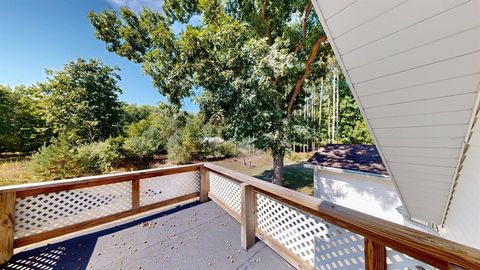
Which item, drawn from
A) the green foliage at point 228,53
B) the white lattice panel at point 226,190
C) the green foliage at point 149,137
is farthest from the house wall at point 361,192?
the green foliage at point 149,137

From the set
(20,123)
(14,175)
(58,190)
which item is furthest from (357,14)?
(20,123)

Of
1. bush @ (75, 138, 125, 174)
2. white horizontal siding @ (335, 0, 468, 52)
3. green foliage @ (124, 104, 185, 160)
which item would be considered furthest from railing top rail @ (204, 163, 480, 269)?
bush @ (75, 138, 125, 174)

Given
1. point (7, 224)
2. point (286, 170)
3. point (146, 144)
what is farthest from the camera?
point (286, 170)

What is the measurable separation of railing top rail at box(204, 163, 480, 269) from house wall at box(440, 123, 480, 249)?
105cm

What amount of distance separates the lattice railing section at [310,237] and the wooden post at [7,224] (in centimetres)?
296

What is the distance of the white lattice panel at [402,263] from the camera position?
1116 millimetres

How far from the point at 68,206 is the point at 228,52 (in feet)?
17.7

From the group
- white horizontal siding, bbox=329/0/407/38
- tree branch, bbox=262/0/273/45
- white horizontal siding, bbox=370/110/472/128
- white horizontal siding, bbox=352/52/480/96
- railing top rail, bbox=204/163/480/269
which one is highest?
tree branch, bbox=262/0/273/45

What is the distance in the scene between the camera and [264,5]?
668cm

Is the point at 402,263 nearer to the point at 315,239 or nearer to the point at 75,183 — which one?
the point at 315,239

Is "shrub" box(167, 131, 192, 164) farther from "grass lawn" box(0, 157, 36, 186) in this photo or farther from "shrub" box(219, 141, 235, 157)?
"grass lawn" box(0, 157, 36, 186)

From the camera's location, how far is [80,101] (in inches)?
545

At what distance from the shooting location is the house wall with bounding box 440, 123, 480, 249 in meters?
1.49

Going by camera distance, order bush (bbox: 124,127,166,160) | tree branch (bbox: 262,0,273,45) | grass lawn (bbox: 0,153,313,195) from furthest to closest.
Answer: bush (bbox: 124,127,166,160) < grass lawn (bbox: 0,153,313,195) < tree branch (bbox: 262,0,273,45)
